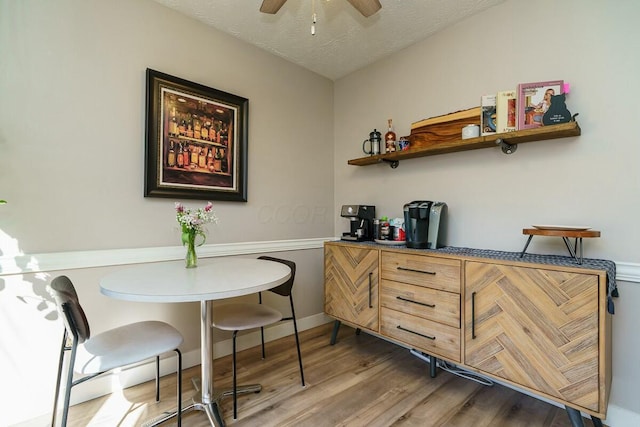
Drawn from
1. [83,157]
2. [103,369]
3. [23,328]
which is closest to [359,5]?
[83,157]

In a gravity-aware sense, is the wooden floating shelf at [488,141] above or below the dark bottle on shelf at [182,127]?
below

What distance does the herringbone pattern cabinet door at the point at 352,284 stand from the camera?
226cm

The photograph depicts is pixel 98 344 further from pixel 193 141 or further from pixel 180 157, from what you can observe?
pixel 193 141

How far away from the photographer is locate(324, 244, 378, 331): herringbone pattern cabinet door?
7.43 feet

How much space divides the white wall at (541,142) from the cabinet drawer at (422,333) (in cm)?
70

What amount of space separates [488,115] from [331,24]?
4.52 ft

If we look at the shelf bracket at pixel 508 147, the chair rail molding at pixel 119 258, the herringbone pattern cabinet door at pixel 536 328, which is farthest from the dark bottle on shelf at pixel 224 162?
the shelf bracket at pixel 508 147

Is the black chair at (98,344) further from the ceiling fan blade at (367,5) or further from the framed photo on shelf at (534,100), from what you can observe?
the framed photo on shelf at (534,100)

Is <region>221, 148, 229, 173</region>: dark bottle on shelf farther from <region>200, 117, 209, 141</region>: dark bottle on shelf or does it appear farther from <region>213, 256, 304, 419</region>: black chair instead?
<region>213, 256, 304, 419</region>: black chair

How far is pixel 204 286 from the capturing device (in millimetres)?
1314

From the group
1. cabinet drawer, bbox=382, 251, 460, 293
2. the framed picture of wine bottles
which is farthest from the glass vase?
cabinet drawer, bbox=382, 251, 460, 293

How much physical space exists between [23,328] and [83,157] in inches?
40.3

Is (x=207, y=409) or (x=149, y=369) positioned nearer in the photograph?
(x=207, y=409)

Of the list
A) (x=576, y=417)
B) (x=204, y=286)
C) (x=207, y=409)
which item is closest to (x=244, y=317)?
(x=207, y=409)
